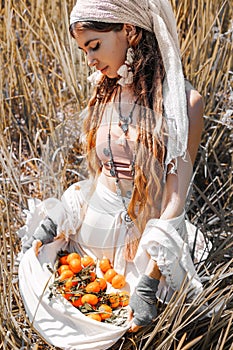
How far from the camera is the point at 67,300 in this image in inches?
52.3

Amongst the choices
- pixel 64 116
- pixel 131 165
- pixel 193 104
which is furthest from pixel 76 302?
pixel 64 116

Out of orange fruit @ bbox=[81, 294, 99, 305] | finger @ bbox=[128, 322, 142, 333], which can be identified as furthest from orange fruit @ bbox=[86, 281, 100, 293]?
finger @ bbox=[128, 322, 142, 333]

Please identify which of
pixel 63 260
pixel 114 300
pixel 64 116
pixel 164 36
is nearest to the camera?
pixel 164 36

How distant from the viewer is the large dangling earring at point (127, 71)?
1281 mm

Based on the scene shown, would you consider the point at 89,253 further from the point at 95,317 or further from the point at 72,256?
the point at 95,317

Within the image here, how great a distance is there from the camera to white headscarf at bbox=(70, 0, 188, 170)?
1230 millimetres

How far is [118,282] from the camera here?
1366 mm

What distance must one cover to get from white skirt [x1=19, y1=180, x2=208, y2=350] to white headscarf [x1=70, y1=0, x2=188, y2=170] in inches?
6.8

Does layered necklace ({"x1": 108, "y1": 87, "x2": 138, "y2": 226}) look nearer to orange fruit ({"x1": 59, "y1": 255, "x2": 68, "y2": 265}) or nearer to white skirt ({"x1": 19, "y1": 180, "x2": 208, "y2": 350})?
white skirt ({"x1": 19, "y1": 180, "x2": 208, "y2": 350})

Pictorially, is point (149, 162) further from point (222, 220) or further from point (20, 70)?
point (20, 70)

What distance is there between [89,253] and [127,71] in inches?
17.0

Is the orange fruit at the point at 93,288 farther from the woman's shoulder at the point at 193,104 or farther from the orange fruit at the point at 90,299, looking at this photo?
the woman's shoulder at the point at 193,104

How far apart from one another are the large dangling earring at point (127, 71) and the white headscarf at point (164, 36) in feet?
0.20

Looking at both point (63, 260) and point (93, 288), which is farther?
point (63, 260)
